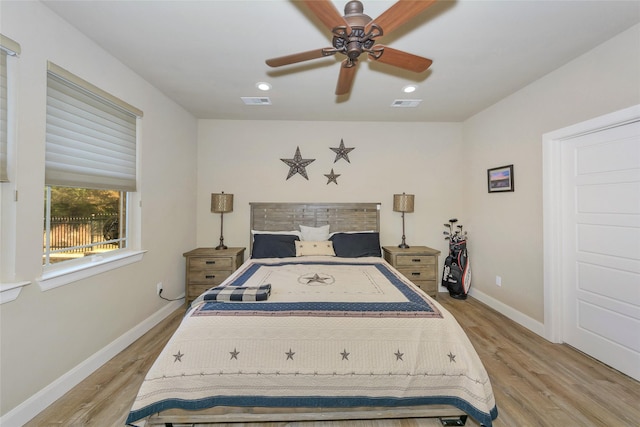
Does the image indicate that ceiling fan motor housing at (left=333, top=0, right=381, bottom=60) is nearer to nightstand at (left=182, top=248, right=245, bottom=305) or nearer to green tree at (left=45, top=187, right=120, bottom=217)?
green tree at (left=45, top=187, right=120, bottom=217)

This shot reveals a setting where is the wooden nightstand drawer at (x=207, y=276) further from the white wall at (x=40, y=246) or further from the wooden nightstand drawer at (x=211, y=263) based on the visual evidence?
the white wall at (x=40, y=246)

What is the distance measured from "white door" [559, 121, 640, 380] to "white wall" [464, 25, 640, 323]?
22 cm

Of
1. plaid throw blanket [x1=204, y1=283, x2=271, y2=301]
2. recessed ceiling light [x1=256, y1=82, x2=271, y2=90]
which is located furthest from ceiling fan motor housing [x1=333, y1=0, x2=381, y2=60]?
plaid throw blanket [x1=204, y1=283, x2=271, y2=301]

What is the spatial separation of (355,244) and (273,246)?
3.54ft

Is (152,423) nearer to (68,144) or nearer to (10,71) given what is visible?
(68,144)

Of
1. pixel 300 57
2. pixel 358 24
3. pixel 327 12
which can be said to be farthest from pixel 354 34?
pixel 300 57

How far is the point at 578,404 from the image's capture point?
5.66 feet

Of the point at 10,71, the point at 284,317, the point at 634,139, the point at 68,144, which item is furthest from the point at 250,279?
the point at 634,139

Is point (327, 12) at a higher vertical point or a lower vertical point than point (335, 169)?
higher

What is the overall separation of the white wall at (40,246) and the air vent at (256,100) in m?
0.93

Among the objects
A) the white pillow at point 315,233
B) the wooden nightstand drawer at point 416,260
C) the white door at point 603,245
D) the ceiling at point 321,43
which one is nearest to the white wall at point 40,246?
the ceiling at point 321,43

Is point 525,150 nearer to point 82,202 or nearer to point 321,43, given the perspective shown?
point 321,43

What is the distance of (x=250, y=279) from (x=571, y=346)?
305 centimetres

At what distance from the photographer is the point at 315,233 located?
3.71 meters
